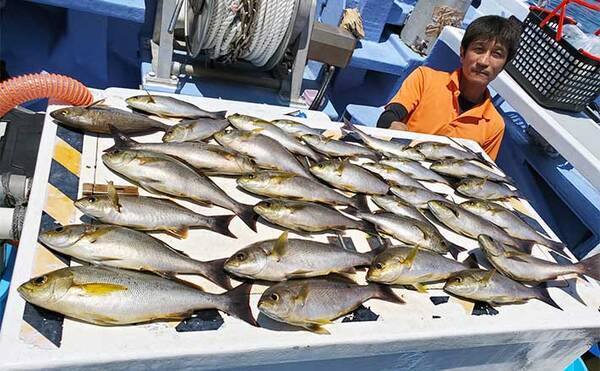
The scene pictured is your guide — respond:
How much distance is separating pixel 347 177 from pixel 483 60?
5.40 feet

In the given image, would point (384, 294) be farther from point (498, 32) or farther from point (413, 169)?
point (498, 32)

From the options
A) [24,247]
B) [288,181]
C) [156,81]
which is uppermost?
[288,181]

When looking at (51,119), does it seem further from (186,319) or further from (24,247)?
(186,319)

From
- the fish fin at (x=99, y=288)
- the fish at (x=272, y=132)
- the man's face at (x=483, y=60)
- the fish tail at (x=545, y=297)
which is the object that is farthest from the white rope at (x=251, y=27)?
the fish tail at (x=545, y=297)

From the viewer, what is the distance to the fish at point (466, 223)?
91.4 inches

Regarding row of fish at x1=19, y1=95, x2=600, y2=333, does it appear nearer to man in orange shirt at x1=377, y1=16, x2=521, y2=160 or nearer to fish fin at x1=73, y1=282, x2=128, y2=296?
fish fin at x1=73, y1=282, x2=128, y2=296

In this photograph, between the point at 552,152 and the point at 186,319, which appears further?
the point at 552,152

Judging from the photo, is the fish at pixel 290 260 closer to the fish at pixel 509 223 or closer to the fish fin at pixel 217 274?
the fish fin at pixel 217 274

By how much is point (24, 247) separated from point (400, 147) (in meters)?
2.07

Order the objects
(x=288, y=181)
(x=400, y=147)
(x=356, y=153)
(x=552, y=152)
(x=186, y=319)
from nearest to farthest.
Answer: (x=186, y=319), (x=288, y=181), (x=356, y=153), (x=400, y=147), (x=552, y=152)

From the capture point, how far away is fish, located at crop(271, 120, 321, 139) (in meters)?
2.62

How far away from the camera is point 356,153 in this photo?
2.65 metres

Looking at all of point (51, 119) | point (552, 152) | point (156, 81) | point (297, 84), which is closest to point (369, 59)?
point (297, 84)

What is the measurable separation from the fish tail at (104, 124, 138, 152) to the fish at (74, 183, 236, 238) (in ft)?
1.22
